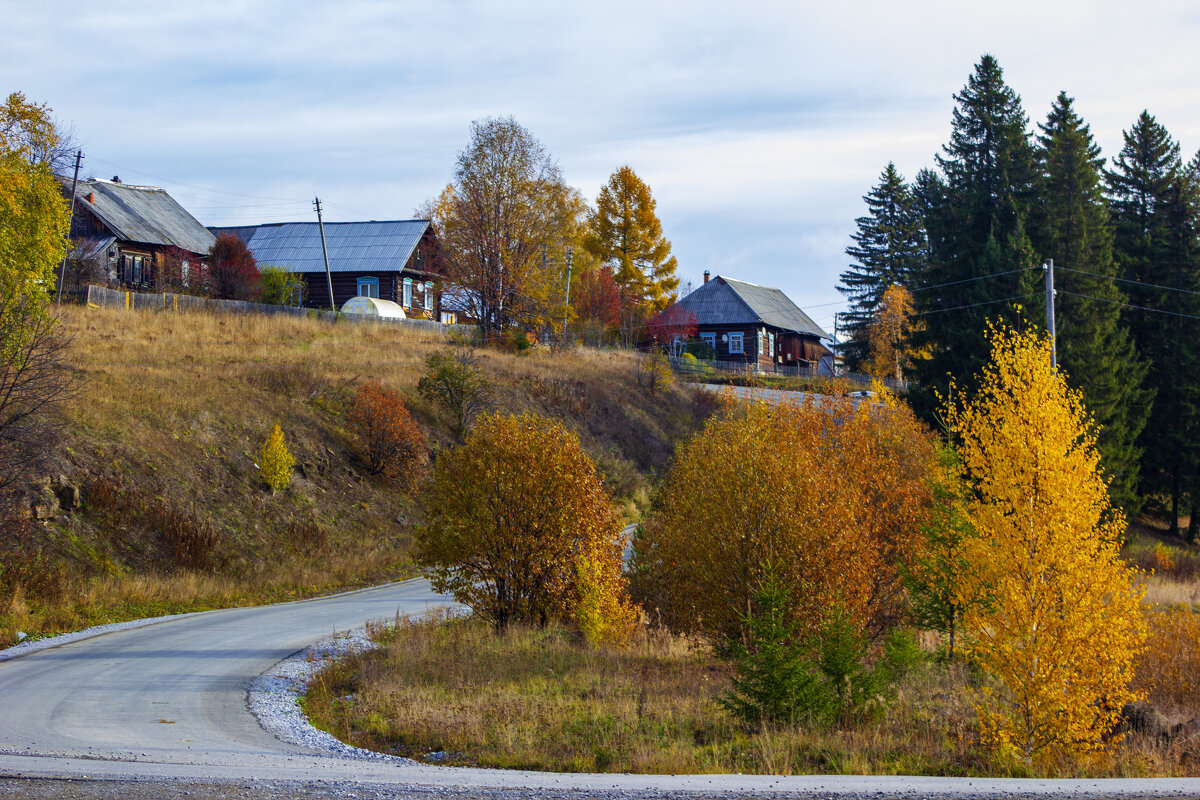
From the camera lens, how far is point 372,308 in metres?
50.3

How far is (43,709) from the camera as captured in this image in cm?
1086

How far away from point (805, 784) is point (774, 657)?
279 centimetres

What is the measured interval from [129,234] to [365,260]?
1380 centimetres

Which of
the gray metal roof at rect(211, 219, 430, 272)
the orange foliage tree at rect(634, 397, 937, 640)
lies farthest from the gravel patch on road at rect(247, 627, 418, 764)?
the gray metal roof at rect(211, 219, 430, 272)

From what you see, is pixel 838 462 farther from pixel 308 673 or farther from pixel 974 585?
pixel 308 673

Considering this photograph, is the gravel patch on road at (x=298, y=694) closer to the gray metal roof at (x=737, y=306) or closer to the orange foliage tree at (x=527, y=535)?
the orange foliage tree at (x=527, y=535)

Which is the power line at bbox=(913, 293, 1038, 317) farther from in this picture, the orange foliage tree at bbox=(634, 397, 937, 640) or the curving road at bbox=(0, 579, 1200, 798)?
the curving road at bbox=(0, 579, 1200, 798)

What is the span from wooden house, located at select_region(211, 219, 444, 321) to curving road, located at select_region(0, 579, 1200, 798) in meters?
43.9

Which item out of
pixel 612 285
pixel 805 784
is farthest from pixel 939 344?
pixel 805 784

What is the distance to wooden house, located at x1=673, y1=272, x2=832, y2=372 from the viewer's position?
234ft

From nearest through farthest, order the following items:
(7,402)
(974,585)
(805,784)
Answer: (805,784) → (974,585) → (7,402)

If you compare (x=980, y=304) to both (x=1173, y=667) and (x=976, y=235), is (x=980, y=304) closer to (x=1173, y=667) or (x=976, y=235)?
(x=976, y=235)

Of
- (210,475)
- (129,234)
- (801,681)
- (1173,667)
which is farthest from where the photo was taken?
(129,234)

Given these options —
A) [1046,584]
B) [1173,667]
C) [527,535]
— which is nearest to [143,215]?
[527,535]
